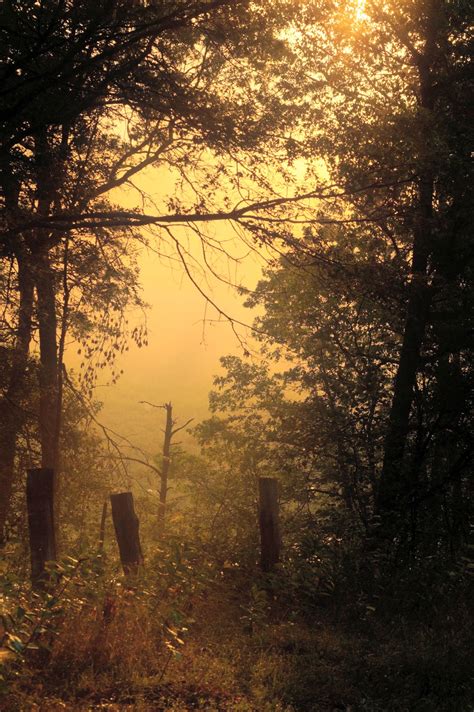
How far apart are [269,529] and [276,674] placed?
132 inches

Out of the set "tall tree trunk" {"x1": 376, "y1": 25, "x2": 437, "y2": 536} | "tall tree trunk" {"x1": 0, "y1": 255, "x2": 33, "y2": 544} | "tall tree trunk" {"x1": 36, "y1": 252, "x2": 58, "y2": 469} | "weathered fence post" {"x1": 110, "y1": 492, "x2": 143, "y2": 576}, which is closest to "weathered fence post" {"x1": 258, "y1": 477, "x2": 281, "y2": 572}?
"weathered fence post" {"x1": 110, "y1": 492, "x2": 143, "y2": 576}

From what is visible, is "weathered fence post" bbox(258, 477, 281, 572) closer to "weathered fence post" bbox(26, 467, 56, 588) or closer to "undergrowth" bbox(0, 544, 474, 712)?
"undergrowth" bbox(0, 544, 474, 712)

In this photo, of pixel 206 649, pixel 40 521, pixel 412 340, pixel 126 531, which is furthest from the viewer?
pixel 412 340

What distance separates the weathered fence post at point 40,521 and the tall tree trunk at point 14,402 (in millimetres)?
7228

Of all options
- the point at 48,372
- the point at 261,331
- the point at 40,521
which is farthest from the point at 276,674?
the point at 48,372

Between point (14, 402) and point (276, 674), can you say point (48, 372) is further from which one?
point (276, 674)

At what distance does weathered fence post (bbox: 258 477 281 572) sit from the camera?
31.2 feet

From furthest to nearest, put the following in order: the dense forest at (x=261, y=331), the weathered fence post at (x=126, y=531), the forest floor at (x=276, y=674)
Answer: the weathered fence post at (x=126, y=531) → the dense forest at (x=261, y=331) → the forest floor at (x=276, y=674)

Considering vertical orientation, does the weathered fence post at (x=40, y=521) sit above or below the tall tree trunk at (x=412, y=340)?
below

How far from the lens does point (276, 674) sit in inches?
245

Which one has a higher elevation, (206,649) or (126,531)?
(126,531)

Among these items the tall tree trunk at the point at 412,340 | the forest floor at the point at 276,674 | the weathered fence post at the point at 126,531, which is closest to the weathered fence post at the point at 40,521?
the weathered fence post at the point at 126,531

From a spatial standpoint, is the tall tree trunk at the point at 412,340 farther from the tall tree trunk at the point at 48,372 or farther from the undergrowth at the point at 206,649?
the tall tree trunk at the point at 48,372

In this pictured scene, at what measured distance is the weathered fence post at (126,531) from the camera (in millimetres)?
8562
